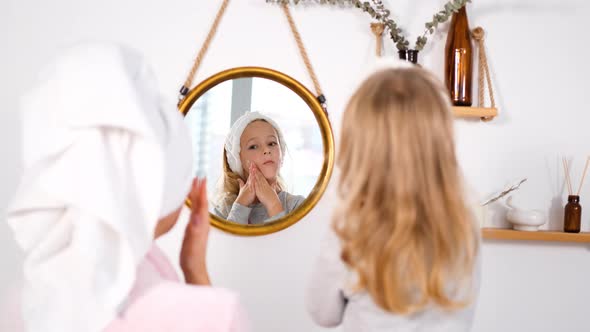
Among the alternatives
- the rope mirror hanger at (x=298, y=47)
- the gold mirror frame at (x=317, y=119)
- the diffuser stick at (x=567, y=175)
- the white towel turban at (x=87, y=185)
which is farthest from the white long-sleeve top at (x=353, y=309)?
the diffuser stick at (x=567, y=175)

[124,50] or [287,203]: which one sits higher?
[124,50]

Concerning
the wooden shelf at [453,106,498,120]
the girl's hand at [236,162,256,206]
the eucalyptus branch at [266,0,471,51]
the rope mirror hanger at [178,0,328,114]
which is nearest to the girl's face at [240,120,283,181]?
the girl's hand at [236,162,256,206]

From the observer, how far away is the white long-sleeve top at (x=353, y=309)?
1.19 metres

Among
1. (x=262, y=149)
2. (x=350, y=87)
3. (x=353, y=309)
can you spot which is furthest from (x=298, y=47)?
(x=353, y=309)

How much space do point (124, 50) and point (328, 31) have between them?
0.97 metres

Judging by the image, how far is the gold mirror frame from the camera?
1945 mm

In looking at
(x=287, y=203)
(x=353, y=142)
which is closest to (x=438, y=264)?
(x=353, y=142)

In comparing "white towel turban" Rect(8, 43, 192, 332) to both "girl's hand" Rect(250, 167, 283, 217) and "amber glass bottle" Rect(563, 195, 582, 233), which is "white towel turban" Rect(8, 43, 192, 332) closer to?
"girl's hand" Rect(250, 167, 283, 217)

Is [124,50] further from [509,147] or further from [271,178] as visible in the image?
[509,147]

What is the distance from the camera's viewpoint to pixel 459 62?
1.94 meters

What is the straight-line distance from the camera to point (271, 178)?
196cm

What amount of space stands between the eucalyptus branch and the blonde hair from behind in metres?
0.80

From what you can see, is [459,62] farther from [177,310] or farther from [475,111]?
[177,310]

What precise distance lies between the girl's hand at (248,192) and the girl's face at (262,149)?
15mm
